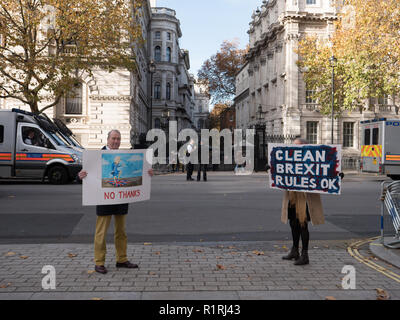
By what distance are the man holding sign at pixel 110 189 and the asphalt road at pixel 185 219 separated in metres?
1.96

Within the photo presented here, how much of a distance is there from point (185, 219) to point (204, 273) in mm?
4343

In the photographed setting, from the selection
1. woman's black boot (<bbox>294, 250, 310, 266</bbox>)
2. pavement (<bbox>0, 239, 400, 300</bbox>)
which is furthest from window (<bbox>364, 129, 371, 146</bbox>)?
woman's black boot (<bbox>294, 250, 310, 266</bbox>)

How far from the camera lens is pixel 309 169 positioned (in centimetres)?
608

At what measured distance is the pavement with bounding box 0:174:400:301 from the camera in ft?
15.2

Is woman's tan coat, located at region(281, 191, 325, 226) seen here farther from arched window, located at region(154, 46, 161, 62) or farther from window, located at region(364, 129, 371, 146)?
arched window, located at region(154, 46, 161, 62)

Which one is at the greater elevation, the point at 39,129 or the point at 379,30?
the point at 379,30

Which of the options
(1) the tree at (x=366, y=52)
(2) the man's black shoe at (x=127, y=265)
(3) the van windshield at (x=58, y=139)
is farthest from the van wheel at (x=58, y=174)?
(1) the tree at (x=366, y=52)

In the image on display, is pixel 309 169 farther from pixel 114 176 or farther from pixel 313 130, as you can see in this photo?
pixel 313 130

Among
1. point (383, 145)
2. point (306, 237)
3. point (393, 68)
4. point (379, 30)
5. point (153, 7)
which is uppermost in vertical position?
point (153, 7)

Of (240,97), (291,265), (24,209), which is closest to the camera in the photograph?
(291,265)

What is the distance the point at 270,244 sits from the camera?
23.5 ft
